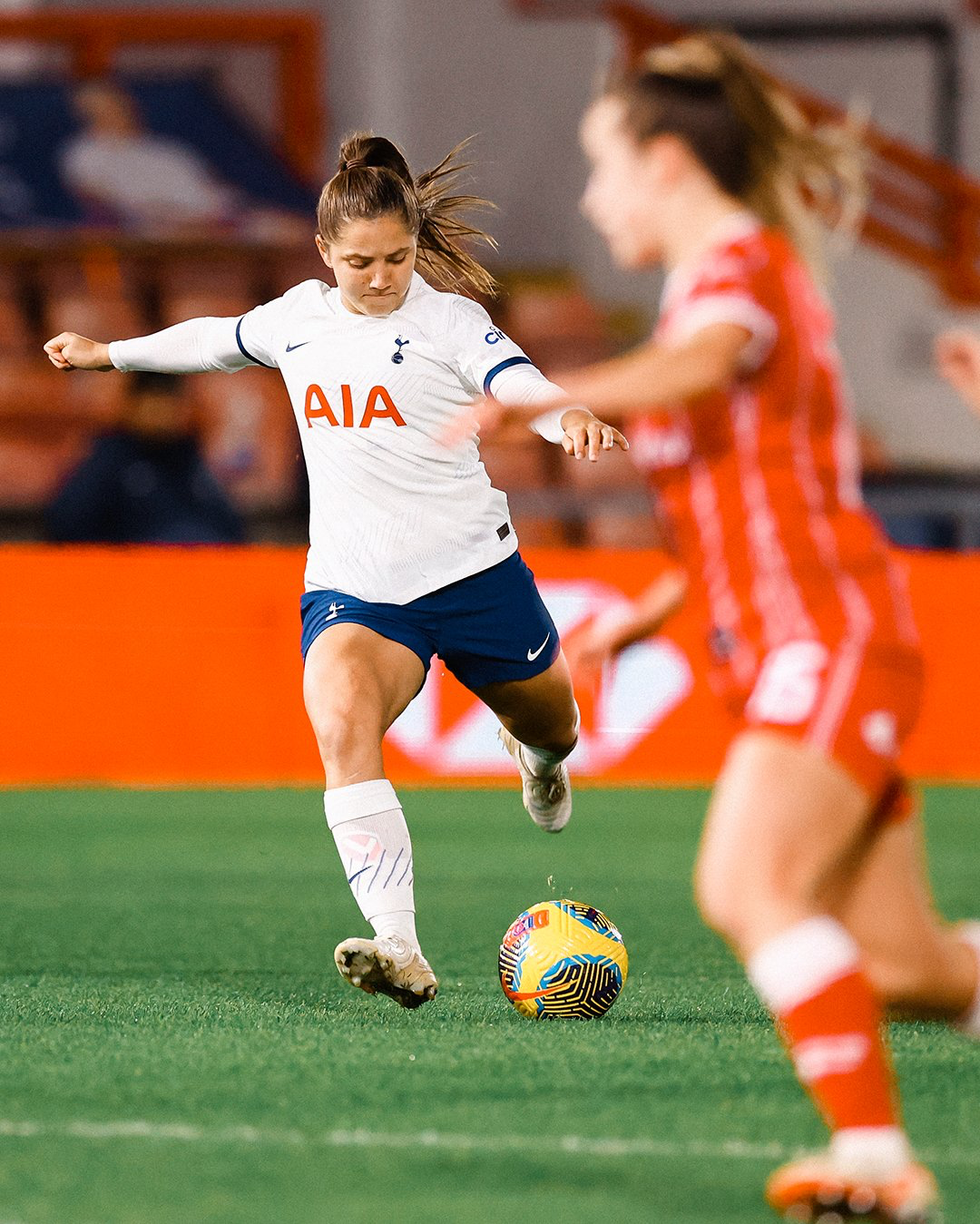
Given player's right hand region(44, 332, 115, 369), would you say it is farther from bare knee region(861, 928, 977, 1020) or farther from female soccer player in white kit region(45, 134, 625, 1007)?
bare knee region(861, 928, 977, 1020)

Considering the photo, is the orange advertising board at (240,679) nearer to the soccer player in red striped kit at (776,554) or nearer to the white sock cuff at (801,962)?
the soccer player in red striped kit at (776,554)

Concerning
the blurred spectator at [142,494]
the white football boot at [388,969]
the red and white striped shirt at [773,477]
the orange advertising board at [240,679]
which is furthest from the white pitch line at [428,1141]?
the blurred spectator at [142,494]

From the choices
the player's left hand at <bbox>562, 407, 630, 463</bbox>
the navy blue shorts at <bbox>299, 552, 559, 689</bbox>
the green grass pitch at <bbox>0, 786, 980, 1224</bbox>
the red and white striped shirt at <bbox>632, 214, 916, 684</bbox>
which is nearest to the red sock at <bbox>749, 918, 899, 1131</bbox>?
the green grass pitch at <bbox>0, 786, 980, 1224</bbox>

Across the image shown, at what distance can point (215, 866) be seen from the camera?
865 centimetres

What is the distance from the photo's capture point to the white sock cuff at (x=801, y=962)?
330cm

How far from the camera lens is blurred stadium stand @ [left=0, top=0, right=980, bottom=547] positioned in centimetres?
1452

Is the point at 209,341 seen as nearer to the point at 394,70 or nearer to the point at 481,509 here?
the point at 481,509

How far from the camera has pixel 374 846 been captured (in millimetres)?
5531

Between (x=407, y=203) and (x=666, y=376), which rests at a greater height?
(x=666, y=376)

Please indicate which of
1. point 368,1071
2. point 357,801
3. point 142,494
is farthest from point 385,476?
point 142,494

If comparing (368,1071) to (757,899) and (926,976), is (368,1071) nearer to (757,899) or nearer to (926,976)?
(926,976)

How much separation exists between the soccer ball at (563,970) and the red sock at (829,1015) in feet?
6.63

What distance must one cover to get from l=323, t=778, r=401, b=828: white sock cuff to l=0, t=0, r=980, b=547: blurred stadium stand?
7.45m

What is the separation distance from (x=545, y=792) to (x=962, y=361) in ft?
10.8
